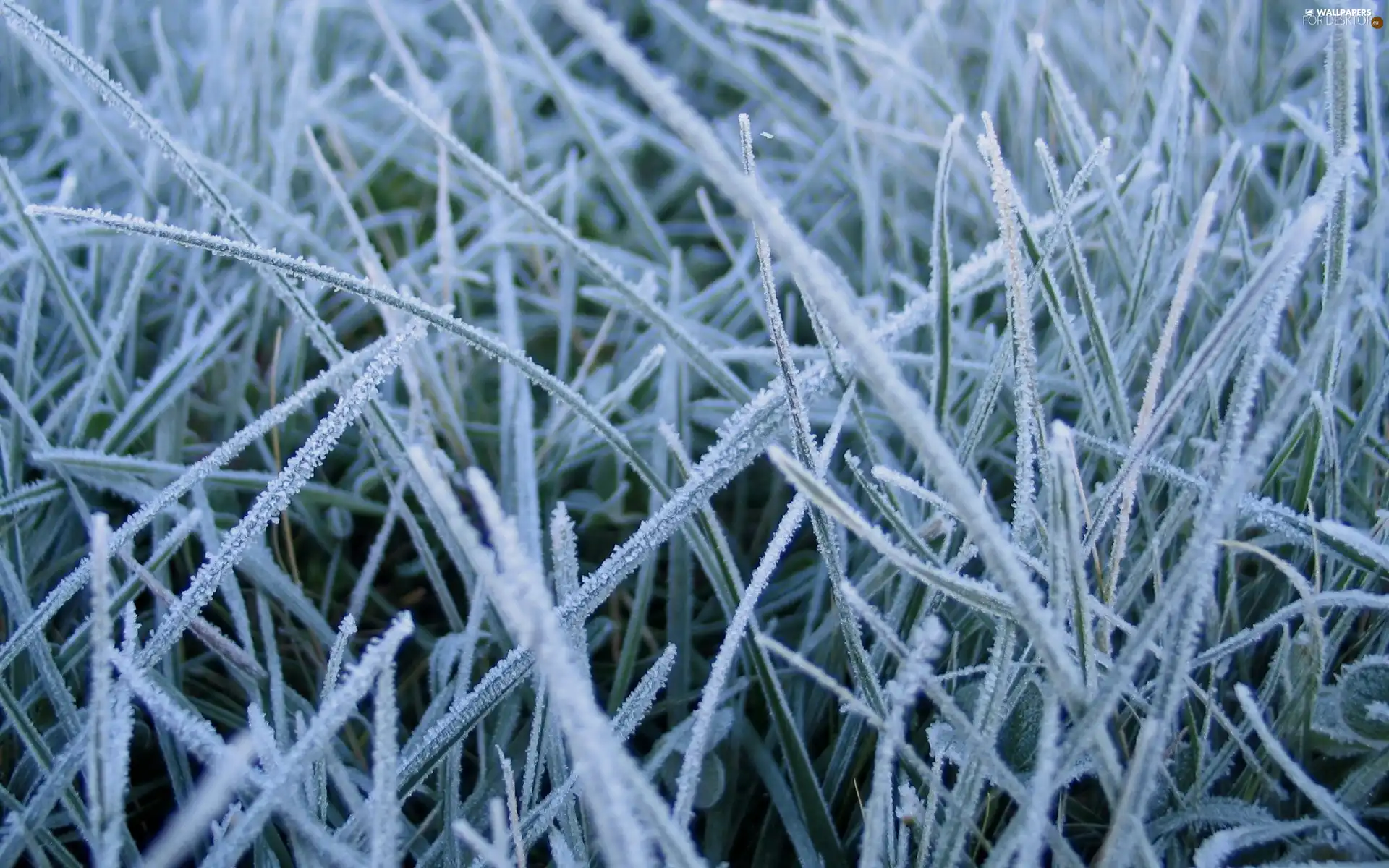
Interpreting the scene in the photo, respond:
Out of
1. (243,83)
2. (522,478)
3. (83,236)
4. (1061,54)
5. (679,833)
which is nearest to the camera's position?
(679,833)

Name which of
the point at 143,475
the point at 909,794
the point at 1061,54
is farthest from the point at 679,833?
the point at 1061,54

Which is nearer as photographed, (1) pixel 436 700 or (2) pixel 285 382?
(1) pixel 436 700

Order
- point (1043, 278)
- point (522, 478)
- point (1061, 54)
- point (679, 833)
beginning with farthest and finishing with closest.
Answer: point (1061, 54) < point (522, 478) < point (1043, 278) < point (679, 833)

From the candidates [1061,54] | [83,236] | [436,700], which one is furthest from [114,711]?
[1061,54]

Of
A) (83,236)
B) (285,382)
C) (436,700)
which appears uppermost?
(83,236)

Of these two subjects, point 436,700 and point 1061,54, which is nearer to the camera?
point 436,700

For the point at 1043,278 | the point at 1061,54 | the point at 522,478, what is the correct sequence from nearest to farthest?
the point at 1043,278
the point at 522,478
the point at 1061,54

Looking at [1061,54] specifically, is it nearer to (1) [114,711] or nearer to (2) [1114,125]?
(2) [1114,125]

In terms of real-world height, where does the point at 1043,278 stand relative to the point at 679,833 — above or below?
above

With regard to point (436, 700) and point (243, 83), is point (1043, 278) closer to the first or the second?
point (436, 700)
